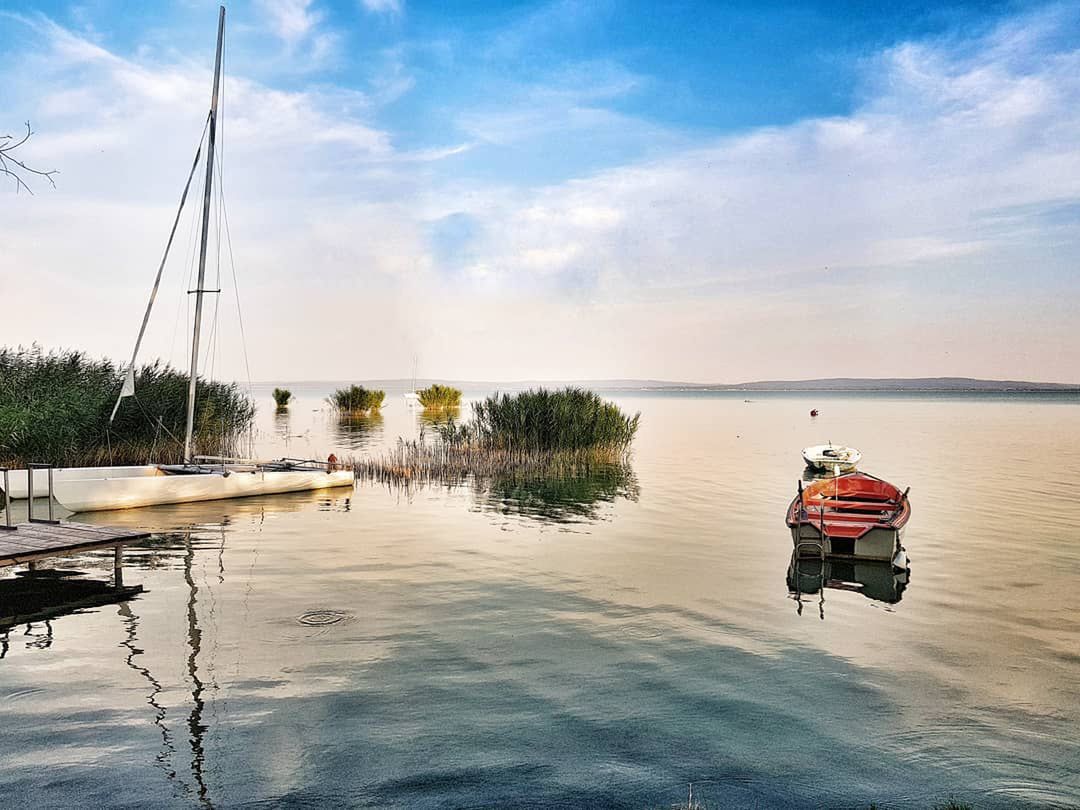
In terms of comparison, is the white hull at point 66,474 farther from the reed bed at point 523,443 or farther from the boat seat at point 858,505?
the boat seat at point 858,505

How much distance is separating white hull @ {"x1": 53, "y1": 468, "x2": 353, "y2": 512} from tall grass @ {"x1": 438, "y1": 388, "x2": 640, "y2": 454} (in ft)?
27.3

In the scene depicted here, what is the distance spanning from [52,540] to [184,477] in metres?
9.50

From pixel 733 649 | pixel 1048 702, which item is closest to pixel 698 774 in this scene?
pixel 733 649

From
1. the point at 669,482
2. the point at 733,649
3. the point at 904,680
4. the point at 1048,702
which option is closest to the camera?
the point at 1048,702

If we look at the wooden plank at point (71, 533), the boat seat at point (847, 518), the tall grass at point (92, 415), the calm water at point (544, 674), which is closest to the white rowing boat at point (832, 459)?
the calm water at point (544, 674)

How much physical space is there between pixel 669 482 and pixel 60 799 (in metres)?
23.8

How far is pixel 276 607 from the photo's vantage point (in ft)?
38.0

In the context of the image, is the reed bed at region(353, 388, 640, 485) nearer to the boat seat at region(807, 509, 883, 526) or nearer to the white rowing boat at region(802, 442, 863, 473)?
the white rowing boat at region(802, 442, 863, 473)

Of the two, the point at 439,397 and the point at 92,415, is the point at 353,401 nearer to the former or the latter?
the point at 439,397

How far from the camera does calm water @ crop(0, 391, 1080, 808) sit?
21.2 ft

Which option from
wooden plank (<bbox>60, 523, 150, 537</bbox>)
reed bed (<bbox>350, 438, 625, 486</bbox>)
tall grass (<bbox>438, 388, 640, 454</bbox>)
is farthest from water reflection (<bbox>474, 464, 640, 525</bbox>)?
wooden plank (<bbox>60, 523, 150, 537</bbox>)

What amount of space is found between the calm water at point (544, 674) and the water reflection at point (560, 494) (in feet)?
8.27

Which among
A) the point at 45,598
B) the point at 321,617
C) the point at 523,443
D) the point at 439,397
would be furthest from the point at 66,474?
the point at 439,397

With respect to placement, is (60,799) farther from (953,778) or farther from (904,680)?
(904,680)
